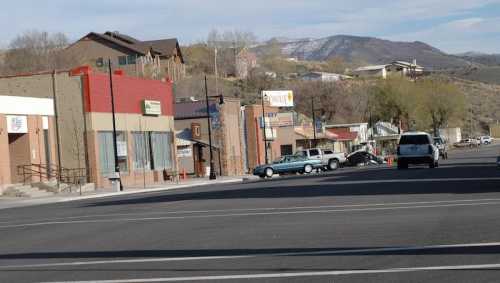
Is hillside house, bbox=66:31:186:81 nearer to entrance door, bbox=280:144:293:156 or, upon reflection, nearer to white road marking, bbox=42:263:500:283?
entrance door, bbox=280:144:293:156

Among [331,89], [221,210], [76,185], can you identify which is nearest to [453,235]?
[221,210]

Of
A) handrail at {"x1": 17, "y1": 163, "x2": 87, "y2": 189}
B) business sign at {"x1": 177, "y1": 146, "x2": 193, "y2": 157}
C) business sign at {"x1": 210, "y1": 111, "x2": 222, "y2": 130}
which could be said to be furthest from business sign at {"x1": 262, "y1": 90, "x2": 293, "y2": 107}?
handrail at {"x1": 17, "y1": 163, "x2": 87, "y2": 189}

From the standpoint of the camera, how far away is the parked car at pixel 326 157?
221 feet

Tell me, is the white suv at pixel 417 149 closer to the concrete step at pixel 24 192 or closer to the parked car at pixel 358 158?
the concrete step at pixel 24 192

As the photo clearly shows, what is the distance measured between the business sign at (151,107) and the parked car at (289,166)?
9416mm

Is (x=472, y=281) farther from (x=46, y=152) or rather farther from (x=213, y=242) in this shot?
(x=46, y=152)

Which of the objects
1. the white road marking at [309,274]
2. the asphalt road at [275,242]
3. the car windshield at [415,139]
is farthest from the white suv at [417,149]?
the white road marking at [309,274]

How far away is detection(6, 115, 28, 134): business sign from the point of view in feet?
170

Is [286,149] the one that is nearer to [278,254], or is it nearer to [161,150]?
[161,150]

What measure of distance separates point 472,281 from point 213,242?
22.9 feet

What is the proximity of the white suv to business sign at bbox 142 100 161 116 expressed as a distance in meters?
23.0

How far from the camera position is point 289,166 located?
65812 millimetres

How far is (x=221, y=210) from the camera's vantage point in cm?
2638

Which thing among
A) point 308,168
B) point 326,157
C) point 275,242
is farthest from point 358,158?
point 275,242
